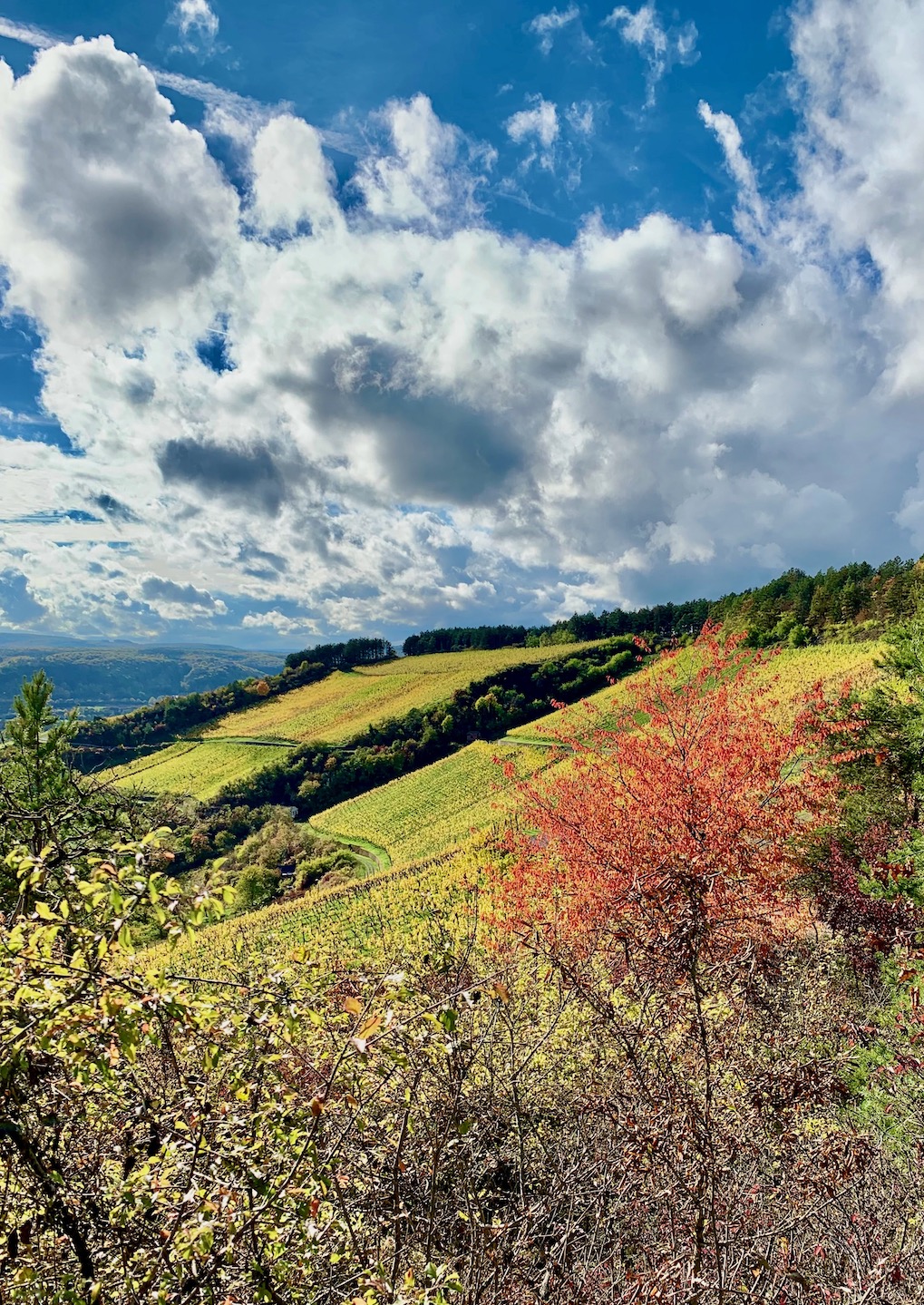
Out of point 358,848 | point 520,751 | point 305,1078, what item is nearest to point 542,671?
point 520,751

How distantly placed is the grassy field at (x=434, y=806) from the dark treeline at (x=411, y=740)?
5.90 metres

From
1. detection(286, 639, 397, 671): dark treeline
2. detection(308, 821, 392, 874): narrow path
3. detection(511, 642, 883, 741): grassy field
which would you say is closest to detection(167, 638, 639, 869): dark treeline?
detection(308, 821, 392, 874): narrow path

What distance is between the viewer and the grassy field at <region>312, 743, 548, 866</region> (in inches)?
1932

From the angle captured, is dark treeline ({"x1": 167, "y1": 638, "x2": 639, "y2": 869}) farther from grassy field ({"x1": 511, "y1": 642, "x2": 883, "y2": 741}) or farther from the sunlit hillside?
grassy field ({"x1": 511, "y1": 642, "x2": 883, "y2": 741})

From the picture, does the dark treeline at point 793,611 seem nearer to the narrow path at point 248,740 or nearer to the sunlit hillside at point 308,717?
the sunlit hillside at point 308,717

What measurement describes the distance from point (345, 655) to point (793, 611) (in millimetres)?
95689

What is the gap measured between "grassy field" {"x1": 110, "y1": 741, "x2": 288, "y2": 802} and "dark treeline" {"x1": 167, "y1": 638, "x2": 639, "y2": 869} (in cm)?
405

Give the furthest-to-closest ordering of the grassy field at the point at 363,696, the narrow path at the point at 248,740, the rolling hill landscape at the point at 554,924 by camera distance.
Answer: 1. the grassy field at the point at 363,696
2. the narrow path at the point at 248,740
3. the rolling hill landscape at the point at 554,924

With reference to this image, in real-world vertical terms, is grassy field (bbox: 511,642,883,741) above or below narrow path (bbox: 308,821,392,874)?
above

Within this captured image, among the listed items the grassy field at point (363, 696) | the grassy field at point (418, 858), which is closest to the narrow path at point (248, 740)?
the grassy field at point (363, 696)

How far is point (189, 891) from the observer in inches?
112

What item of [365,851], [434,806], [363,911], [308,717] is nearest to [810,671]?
[363,911]

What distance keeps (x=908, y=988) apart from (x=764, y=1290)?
849 cm

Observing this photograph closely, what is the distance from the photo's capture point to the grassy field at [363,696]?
9781 cm
